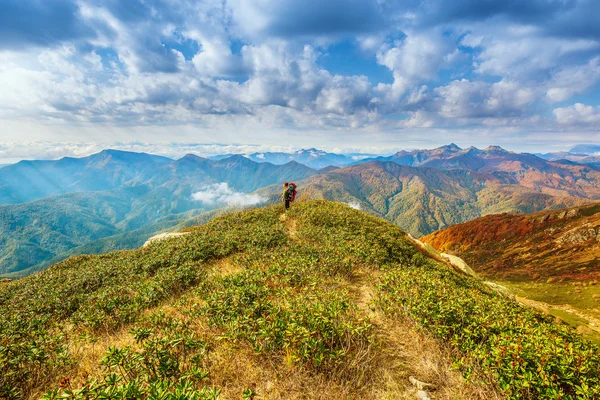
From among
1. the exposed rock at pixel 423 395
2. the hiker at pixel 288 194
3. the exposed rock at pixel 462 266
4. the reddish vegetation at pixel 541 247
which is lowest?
the reddish vegetation at pixel 541 247

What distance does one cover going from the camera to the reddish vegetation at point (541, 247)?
A: 119 metres

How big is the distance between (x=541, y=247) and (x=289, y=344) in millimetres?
213466

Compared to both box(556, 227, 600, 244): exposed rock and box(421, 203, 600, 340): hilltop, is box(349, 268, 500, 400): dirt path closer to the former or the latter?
box(421, 203, 600, 340): hilltop

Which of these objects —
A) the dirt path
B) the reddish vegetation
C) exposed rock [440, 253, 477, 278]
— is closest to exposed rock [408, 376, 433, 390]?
the dirt path

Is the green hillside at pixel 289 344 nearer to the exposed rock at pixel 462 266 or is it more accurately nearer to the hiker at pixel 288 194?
the hiker at pixel 288 194

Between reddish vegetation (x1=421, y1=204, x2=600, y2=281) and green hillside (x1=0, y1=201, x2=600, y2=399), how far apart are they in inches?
5339

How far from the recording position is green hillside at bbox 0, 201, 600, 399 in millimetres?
6496

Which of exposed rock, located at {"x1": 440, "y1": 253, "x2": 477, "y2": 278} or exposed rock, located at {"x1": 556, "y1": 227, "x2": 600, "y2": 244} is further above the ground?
exposed rock, located at {"x1": 440, "y1": 253, "x2": 477, "y2": 278}

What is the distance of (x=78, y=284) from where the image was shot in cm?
1811

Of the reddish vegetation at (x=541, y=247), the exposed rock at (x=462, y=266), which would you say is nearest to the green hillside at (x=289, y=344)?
the exposed rock at (x=462, y=266)

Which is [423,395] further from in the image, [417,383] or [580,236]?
[580,236]

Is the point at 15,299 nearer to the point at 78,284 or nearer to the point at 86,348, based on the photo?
the point at 78,284

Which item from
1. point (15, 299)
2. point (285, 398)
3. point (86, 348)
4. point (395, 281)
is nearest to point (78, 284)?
point (15, 299)

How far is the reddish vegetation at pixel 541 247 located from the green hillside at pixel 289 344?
5339 inches
